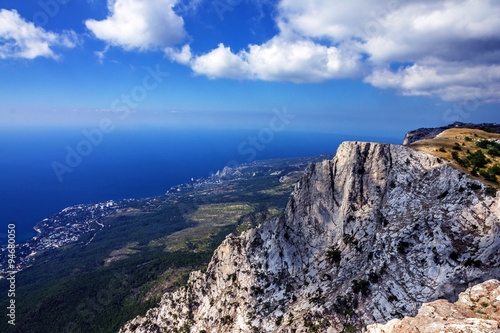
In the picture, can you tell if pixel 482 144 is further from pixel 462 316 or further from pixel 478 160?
pixel 462 316

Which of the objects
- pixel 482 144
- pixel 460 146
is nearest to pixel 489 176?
pixel 460 146

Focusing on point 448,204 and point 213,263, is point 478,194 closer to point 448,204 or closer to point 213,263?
point 448,204

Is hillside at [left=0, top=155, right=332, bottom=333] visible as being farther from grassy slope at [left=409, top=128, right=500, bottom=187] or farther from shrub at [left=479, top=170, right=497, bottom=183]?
shrub at [left=479, top=170, right=497, bottom=183]

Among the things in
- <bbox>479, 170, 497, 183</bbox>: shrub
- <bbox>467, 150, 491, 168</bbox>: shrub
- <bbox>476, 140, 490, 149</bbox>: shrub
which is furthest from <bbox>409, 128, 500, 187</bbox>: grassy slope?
<bbox>479, 170, 497, 183</bbox>: shrub

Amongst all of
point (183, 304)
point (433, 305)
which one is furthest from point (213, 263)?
point (433, 305)

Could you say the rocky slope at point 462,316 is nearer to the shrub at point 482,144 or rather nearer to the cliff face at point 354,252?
the cliff face at point 354,252

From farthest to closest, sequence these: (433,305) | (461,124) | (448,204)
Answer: (461,124) < (448,204) < (433,305)

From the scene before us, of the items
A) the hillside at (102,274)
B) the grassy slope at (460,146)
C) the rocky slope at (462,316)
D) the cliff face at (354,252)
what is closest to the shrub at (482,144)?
the grassy slope at (460,146)
